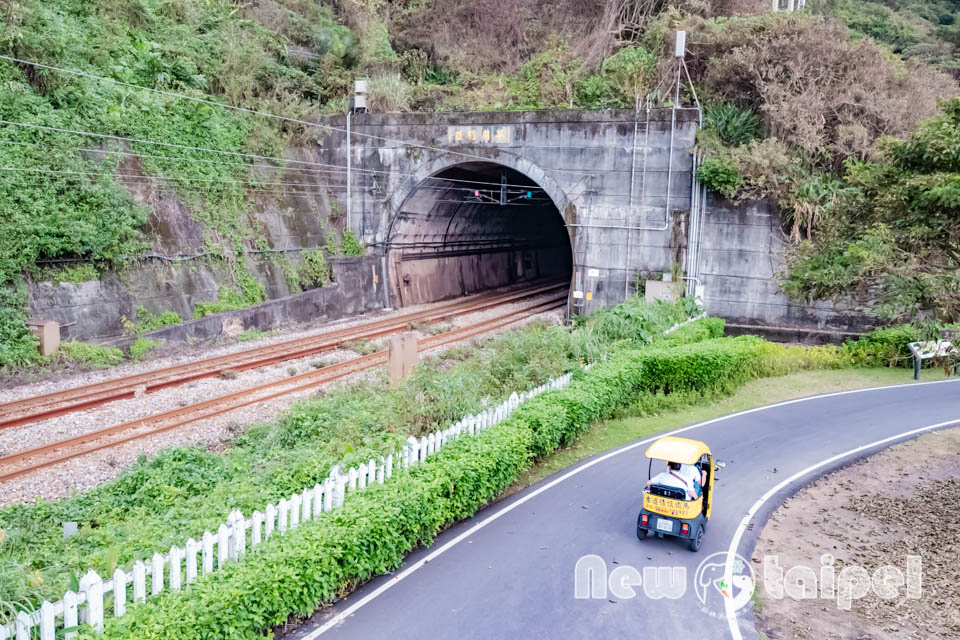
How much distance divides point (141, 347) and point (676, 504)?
50.3 feet

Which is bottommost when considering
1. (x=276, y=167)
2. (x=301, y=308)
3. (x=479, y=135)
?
(x=301, y=308)

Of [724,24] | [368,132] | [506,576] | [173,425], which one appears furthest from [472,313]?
[506,576]

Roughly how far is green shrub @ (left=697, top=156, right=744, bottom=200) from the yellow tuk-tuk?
15.5 metres

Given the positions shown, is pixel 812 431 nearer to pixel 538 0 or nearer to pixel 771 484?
pixel 771 484

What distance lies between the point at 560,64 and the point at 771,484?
2396 cm

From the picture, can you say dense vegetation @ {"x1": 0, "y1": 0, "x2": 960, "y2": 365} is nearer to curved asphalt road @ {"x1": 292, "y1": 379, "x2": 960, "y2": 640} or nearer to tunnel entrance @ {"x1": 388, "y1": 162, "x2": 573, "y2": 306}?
tunnel entrance @ {"x1": 388, "y1": 162, "x2": 573, "y2": 306}

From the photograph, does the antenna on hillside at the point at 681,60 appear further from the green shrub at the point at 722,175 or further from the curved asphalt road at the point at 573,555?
the curved asphalt road at the point at 573,555

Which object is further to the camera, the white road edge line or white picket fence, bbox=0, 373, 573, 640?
the white road edge line

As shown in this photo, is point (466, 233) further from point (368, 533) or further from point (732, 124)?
point (368, 533)

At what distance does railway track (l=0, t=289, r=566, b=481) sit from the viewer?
11.2 metres

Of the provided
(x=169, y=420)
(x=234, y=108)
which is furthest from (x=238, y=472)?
(x=234, y=108)

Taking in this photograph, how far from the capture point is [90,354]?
1720cm

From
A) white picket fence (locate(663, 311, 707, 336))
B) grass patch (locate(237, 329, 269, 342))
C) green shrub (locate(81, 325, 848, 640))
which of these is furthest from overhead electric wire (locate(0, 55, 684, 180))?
green shrub (locate(81, 325, 848, 640))
